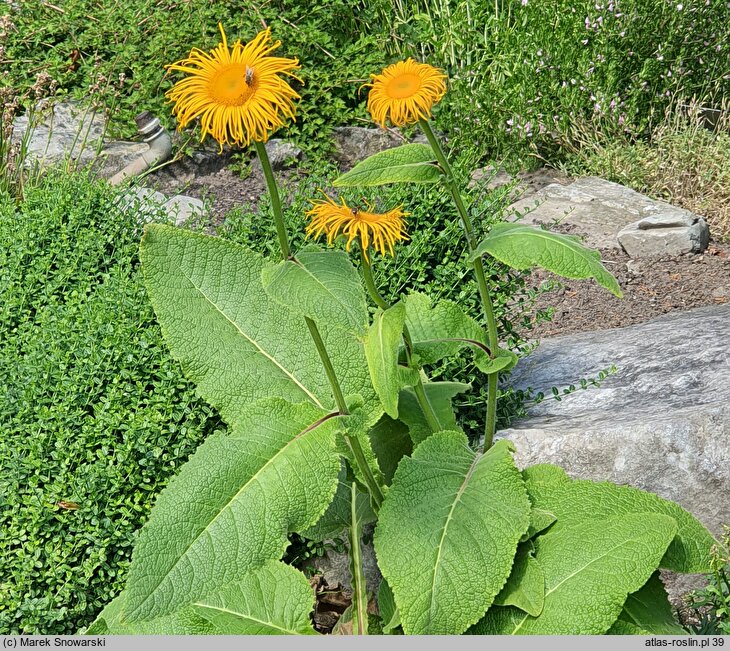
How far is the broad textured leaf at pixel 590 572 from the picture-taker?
197 cm

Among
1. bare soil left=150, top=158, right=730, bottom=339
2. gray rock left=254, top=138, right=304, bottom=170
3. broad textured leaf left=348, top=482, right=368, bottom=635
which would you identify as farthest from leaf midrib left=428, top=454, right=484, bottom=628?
gray rock left=254, top=138, right=304, bottom=170

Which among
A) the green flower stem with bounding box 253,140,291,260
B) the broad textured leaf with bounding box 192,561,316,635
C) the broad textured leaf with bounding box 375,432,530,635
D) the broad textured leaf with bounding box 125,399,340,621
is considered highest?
the green flower stem with bounding box 253,140,291,260

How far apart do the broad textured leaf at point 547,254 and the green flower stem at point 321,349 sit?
39cm

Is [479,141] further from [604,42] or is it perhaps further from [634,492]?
[634,492]

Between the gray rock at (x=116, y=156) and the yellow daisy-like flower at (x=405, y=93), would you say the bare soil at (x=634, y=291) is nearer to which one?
the gray rock at (x=116, y=156)

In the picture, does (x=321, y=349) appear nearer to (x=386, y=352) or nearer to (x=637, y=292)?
(x=386, y=352)

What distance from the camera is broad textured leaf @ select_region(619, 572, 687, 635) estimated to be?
213 cm

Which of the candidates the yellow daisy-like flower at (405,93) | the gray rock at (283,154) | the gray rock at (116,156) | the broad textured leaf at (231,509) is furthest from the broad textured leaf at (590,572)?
the gray rock at (116,156)

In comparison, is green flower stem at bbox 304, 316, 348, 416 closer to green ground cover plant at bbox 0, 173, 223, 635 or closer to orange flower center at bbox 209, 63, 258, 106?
orange flower center at bbox 209, 63, 258, 106

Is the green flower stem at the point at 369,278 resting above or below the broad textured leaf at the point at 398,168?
below

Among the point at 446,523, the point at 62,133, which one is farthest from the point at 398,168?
the point at 62,133

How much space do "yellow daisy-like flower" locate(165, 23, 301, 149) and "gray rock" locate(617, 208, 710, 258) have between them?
3458mm

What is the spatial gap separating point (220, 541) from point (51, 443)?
1.09 m

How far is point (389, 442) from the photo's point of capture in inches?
98.3
